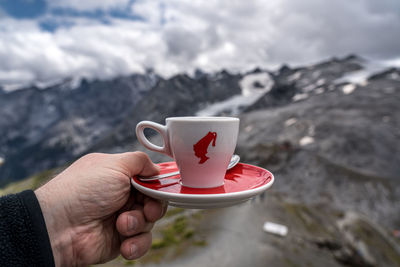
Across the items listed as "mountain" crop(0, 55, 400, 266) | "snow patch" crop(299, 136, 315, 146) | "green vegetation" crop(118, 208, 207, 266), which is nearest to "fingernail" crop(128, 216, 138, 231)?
"mountain" crop(0, 55, 400, 266)

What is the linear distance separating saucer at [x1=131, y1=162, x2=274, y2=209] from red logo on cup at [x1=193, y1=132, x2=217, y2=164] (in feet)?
0.63

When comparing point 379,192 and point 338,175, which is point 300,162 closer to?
point 338,175

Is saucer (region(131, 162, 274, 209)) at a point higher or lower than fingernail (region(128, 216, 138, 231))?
higher

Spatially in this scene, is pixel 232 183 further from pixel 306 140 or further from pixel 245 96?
pixel 245 96

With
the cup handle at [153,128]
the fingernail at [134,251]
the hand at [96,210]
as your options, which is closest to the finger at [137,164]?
the hand at [96,210]

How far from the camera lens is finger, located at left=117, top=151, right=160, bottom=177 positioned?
1.65m

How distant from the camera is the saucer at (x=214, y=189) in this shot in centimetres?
115

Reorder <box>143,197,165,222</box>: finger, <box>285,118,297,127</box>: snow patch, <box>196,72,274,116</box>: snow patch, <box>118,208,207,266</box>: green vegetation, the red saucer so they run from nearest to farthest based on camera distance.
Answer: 1. the red saucer
2. <box>143,197,165,222</box>: finger
3. <box>118,208,207,266</box>: green vegetation
4. <box>285,118,297,127</box>: snow patch
5. <box>196,72,274,116</box>: snow patch

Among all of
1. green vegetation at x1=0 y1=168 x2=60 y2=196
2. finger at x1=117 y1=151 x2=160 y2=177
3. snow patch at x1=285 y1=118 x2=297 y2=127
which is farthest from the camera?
snow patch at x1=285 y1=118 x2=297 y2=127

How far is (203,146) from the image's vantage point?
142 centimetres

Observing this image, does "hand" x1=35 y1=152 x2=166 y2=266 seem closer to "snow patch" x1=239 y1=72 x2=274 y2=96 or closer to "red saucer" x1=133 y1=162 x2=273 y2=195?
"red saucer" x1=133 y1=162 x2=273 y2=195

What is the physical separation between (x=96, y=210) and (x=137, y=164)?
42 centimetres

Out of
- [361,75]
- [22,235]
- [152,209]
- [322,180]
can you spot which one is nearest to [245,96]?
[361,75]

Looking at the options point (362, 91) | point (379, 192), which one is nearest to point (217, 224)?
point (379, 192)
